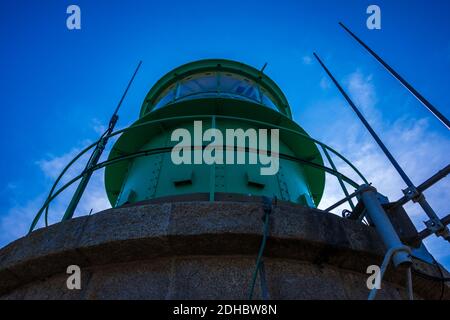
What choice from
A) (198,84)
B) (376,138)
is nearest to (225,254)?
(376,138)

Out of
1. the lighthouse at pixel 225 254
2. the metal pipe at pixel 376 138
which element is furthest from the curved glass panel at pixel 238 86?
the lighthouse at pixel 225 254

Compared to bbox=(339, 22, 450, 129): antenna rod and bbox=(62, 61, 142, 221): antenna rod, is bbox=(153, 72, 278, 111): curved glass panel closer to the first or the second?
bbox=(62, 61, 142, 221): antenna rod

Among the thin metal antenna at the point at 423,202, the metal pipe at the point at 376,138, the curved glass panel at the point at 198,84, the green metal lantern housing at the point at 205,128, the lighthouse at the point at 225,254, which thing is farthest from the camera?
the curved glass panel at the point at 198,84

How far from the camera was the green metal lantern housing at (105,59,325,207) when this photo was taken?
14.5 ft

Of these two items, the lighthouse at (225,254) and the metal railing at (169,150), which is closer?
the lighthouse at (225,254)

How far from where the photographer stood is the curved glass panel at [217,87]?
7004 mm

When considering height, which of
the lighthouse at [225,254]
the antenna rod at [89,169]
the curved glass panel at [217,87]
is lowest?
the lighthouse at [225,254]

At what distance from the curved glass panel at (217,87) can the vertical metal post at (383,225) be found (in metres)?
3.87

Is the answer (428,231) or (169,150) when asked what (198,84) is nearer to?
(169,150)

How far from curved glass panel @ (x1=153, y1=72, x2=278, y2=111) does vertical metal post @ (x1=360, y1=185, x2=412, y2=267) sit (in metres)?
3.87

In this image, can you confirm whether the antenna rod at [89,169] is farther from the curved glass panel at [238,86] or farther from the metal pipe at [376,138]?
the metal pipe at [376,138]

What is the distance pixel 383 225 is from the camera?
2.92 m

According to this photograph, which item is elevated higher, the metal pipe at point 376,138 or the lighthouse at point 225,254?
the metal pipe at point 376,138
